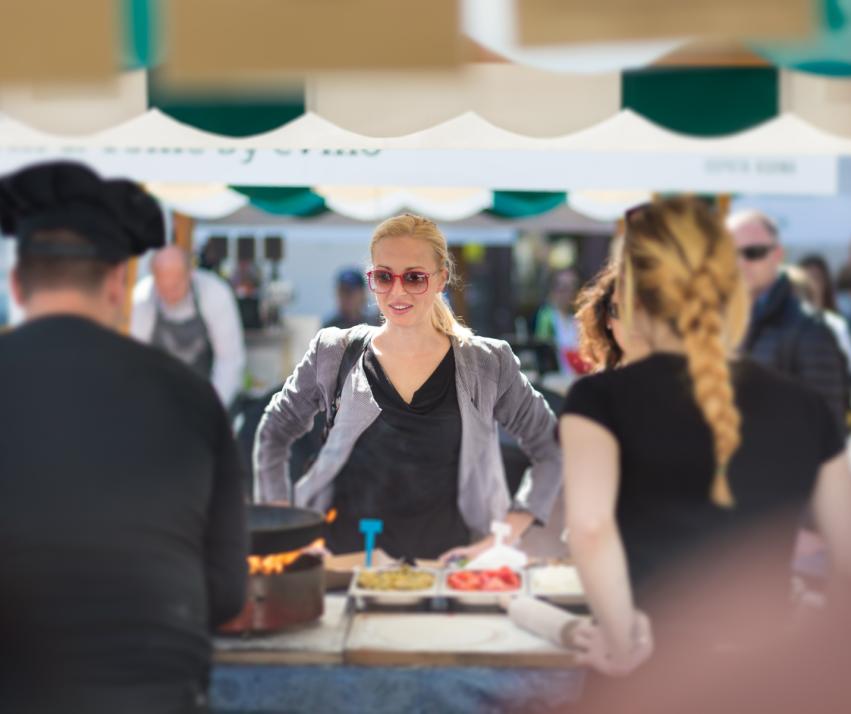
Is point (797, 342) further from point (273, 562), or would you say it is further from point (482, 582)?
point (273, 562)

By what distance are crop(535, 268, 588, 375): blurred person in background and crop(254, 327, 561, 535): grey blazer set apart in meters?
2.87

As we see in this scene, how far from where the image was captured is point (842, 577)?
1.68 metres

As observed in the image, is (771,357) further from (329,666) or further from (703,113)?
(329,666)

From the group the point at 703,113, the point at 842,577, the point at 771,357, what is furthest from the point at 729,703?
the point at 703,113

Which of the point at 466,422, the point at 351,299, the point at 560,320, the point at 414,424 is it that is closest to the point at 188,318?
the point at 351,299

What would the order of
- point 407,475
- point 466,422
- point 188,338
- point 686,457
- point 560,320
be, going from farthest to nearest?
point 560,320
point 188,338
point 407,475
point 466,422
point 686,457

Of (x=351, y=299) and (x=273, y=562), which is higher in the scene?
(x=351, y=299)

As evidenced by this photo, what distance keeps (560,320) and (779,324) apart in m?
3.56

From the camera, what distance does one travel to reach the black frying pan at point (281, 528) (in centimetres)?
212

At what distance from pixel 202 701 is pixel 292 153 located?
161cm

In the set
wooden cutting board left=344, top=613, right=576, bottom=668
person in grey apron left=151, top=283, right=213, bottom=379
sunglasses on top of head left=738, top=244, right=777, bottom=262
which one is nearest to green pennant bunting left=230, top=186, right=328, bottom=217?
person in grey apron left=151, top=283, right=213, bottom=379

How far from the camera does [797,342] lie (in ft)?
8.07

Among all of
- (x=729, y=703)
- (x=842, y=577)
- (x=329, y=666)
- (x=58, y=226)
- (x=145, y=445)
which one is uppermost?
(x=58, y=226)

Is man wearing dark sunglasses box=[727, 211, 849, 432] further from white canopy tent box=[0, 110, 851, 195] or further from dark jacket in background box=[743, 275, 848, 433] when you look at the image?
white canopy tent box=[0, 110, 851, 195]
